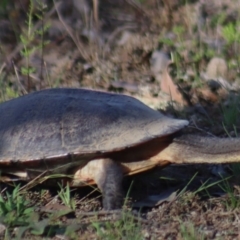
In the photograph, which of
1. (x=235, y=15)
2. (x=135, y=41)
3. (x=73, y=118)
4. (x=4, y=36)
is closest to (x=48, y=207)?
(x=73, y=118)

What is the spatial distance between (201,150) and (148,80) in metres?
2.55

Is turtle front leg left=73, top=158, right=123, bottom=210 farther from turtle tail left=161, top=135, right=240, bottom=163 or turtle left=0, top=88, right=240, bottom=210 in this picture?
turtle tail left=161, top=135, right=240, bottom=163

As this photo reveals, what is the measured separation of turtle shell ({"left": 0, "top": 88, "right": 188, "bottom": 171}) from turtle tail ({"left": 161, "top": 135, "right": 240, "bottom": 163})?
0.10m

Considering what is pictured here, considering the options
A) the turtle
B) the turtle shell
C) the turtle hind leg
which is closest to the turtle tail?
the turtle

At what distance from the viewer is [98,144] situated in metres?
3.76

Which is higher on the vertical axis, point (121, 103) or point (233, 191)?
point (121, 103)

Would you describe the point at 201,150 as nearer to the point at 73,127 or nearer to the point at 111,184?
the point at 111,184

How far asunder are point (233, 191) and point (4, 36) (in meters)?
5.06

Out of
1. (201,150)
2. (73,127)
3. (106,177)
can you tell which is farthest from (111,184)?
(201,150)

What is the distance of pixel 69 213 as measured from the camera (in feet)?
12.2

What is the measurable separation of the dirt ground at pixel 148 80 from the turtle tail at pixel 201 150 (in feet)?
0.61

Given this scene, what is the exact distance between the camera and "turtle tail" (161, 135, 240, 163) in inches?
147

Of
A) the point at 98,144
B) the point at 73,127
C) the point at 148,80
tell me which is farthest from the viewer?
the point at 148,80

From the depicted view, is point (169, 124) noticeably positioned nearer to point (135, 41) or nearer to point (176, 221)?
point (176, 221)
